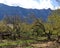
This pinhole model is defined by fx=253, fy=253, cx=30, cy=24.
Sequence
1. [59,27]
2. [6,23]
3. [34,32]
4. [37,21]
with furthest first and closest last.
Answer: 1. [6,23]
2. [34,32]
3. [37,21]
4. [59,27]

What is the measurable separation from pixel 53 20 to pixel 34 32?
10826 millimetres

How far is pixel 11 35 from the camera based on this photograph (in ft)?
198

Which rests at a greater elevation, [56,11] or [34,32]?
[56,11]

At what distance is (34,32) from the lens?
6234 cm

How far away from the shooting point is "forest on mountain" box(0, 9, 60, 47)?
5216 cm

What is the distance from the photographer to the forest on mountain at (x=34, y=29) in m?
52.2

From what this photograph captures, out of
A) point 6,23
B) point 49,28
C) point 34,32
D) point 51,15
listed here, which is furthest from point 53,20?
point 6,23

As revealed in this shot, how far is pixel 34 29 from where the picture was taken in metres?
60.2

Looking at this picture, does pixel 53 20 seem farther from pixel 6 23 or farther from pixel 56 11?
pixel 6 23

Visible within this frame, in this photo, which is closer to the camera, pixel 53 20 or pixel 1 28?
pixel 53 20

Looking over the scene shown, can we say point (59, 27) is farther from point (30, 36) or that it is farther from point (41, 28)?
point (30, 36)

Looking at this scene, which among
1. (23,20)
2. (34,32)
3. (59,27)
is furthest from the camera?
(23,20)

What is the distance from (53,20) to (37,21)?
5.20 m

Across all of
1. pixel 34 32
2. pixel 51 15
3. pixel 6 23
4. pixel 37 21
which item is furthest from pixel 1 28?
pixel 51 15
